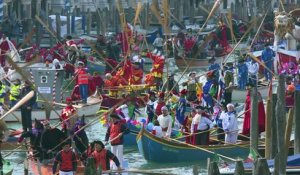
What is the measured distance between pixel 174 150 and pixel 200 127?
0.83 m

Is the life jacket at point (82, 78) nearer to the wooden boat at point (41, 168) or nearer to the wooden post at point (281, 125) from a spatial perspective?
the wooden boat at point (41, 168)

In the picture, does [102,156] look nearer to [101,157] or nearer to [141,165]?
[101,157]

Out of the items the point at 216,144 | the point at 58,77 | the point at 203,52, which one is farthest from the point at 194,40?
the point at 216,144

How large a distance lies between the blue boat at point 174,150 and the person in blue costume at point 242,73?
9.84 meters

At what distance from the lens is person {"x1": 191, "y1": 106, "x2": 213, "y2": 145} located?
909 inches

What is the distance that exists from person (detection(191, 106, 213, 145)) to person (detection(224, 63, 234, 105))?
6552 millimetres

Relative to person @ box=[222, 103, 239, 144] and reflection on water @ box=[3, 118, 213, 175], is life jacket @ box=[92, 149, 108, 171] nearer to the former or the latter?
reflection on water @ box=[3, 118, 213, 175]

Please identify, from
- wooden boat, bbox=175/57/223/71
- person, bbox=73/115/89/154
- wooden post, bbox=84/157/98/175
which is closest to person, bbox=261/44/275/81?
wooden boat, bbox=175/57/223/71

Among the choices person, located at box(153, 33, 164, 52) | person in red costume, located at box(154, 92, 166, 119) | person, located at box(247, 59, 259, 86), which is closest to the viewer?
person in red costume, located at box(154, 92, 166, 119)

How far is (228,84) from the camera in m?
31.7

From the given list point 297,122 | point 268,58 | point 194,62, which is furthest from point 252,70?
point 297,122

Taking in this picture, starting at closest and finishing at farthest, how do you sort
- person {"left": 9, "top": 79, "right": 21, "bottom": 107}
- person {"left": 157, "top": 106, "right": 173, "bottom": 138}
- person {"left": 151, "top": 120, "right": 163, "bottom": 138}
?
person {"left": 151, "top": 120, "right": 163, "bottom": 138} → person {"left": 157, "top": 106, "right": 173, "bottom": 138} → person {"left": 9, "top": 79, "right": 21, "bottom": 107}

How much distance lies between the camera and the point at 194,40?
134 ft

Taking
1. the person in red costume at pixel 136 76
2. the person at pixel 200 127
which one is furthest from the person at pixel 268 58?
the person at pixel 200 127
